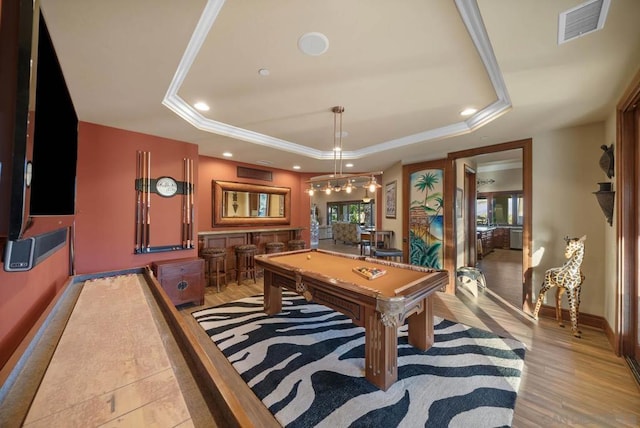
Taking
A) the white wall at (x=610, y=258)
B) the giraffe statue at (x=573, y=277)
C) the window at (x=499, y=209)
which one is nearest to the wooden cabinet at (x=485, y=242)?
the window at (x=499, y=209)

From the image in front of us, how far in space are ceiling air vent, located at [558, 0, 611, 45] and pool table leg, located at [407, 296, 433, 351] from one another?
2265 millimetres

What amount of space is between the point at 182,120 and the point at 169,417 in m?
3.03

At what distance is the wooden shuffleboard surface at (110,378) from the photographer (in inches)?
25.7

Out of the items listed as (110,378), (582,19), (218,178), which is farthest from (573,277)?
(218,178)

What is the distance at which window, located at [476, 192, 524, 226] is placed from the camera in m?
8.87

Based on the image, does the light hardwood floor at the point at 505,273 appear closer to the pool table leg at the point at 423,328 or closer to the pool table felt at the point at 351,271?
the pool table leg at the point at 423,328

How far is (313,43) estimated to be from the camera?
1757 millimetres

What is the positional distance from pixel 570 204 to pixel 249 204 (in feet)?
17.6

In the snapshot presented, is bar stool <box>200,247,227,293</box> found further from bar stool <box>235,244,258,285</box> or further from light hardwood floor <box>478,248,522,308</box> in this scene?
light hardwood floor <box>478,248,522,308</box>

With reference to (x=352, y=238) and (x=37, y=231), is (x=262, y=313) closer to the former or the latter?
(x=37, y=231)

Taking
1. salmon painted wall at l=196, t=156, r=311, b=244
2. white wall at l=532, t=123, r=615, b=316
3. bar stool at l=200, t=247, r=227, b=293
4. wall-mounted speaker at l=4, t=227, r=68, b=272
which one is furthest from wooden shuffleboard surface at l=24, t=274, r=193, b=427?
white wall at l=532, t=123, r=615, b=316

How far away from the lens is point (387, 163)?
5383mm

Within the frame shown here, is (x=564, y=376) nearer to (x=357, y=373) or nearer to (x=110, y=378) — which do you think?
(x=357, y=373)

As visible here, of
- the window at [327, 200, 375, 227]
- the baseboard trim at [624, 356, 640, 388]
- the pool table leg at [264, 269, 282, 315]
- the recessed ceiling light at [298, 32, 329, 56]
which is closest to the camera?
the recessed ceiling light at [298, 32, 329, 56]
